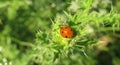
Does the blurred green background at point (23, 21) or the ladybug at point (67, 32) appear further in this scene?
the blurred green background at point (23, 21)

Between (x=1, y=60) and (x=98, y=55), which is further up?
(x=1, y=60)

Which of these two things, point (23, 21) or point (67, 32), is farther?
point (23, 21)

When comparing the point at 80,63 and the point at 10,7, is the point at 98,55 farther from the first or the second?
the point at 10,7

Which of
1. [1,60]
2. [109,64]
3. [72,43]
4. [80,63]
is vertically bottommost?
[109,64]

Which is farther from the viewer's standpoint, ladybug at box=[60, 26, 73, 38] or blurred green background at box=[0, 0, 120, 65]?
blurred green background at box=[0, 0, 120, 65]

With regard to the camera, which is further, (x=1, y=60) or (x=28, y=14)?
(x=28, y=14)

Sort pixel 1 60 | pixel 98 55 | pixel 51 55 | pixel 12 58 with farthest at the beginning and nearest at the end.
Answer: pixel 98 55
pixel 12 58
pixel 1 60
pixel 51 55

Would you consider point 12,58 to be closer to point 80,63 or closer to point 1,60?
point 1,60

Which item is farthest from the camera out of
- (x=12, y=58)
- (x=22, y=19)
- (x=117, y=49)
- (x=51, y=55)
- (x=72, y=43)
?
(x=117, y=49)

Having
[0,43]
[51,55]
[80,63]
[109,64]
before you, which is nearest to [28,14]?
[0,43]
